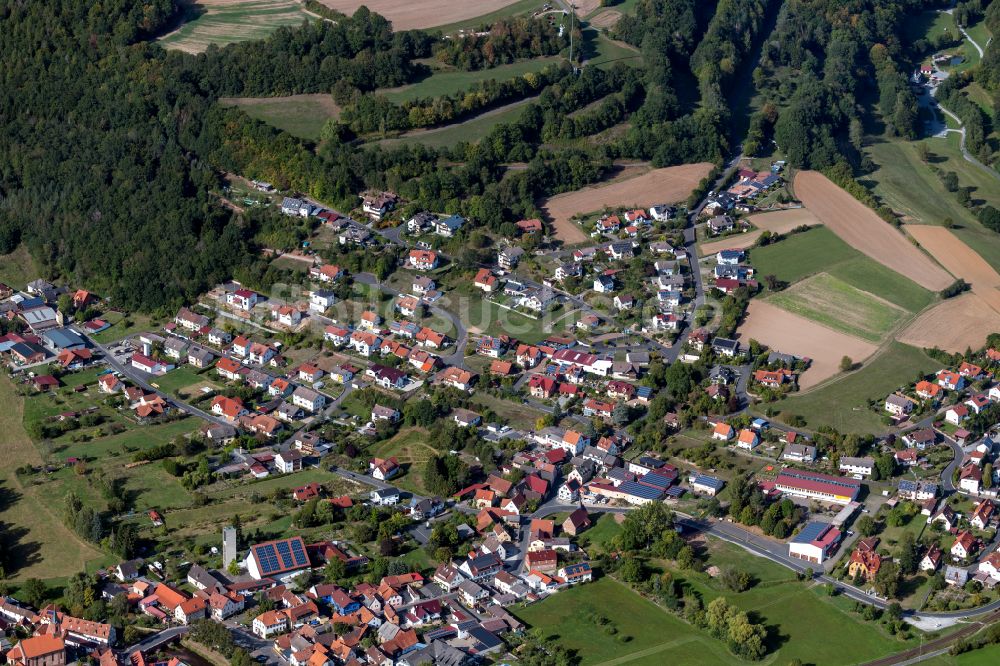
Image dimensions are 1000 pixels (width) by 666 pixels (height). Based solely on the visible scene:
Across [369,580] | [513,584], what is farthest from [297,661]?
[513,584]

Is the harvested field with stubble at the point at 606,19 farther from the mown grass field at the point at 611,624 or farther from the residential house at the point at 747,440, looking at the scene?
the mown grass field at the point at 611,624

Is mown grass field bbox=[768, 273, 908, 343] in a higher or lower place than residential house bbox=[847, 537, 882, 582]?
higher

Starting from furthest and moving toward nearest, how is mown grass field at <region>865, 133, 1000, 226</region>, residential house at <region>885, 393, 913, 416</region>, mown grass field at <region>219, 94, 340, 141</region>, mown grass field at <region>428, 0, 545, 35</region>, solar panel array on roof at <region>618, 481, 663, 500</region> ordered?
mown grass field at <region>428, 0, 545, 35</region>, mown grass field at <region>219, 94, 340, 141</region>, mown grass field at <region>865, 133, 1000, 226</region>, residential house at <region>885, 393, 913, 416</region>, solar panel array on roof at <region>618, 481, 663, 500</region>

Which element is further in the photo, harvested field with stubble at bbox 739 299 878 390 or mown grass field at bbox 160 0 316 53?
mown grass field at bbox 160 0 316 53

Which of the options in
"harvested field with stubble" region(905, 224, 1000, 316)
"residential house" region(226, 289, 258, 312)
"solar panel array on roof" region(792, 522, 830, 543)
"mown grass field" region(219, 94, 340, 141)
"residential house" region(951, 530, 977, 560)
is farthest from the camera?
"mown grass field" region(219, 94, 340, 141)

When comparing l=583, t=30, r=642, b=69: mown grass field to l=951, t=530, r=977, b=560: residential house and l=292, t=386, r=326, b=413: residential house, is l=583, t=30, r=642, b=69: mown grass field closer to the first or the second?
l=292, t=386, r=326, b=413: residential house

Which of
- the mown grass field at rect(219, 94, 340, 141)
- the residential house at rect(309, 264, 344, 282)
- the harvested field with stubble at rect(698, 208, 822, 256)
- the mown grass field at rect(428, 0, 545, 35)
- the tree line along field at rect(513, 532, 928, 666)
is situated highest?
the mown grass field at rect(428, 0, 545, 35)

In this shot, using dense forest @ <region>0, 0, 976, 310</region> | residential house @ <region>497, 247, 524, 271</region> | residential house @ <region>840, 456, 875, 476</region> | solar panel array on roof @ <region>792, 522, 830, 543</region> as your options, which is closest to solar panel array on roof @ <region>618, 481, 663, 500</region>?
solar panel array on roof @ <region>792, 522, 830, 543</region>

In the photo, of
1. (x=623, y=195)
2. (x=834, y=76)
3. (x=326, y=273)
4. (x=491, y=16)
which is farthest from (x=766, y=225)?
(x=491, y=16)
